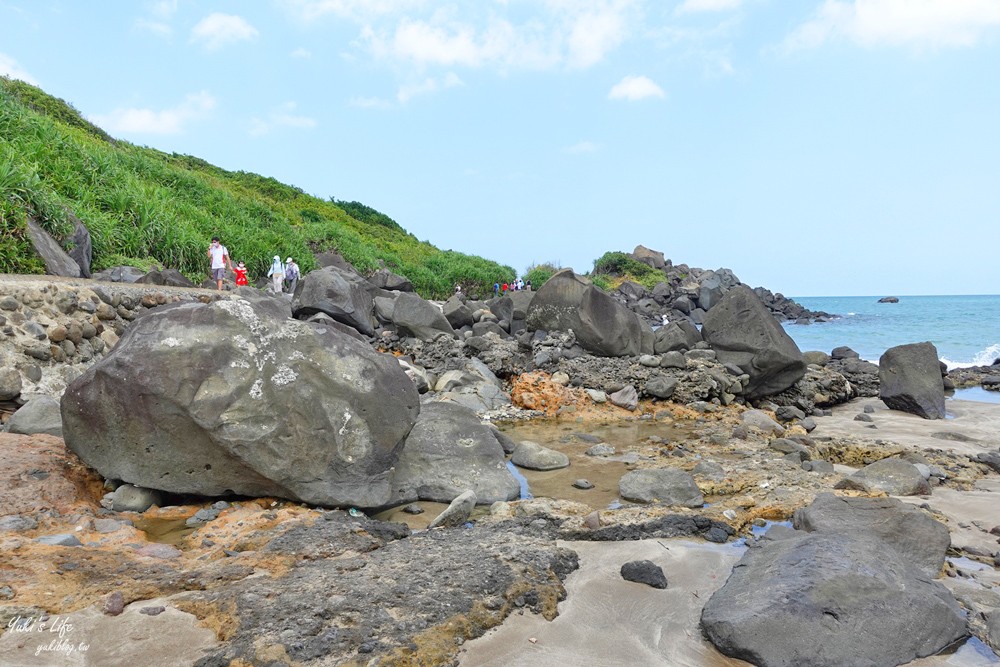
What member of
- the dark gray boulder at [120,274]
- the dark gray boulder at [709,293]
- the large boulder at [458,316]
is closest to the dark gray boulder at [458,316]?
the large boulder at [458,316]

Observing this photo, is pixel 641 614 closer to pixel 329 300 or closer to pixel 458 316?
pixel 329 300

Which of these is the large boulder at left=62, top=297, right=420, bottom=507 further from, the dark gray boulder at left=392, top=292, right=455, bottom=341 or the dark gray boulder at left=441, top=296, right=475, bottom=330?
the dark gray boulder at left=441, top=296, right=475, bottom=330

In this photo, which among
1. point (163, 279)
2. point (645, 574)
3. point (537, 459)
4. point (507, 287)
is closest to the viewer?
point (645, 574)

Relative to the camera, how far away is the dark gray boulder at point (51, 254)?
8805 millimetres

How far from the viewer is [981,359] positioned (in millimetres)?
19078

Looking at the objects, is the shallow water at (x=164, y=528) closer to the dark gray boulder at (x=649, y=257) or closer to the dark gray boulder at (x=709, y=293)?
the dark gray boulder at (x=709, y=293)

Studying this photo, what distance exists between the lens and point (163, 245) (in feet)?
43.8

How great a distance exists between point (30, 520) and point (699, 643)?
3809 mm

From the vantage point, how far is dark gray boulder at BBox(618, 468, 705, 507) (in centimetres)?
491

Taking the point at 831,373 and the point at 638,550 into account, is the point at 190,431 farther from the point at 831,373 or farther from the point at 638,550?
the point at 831,373

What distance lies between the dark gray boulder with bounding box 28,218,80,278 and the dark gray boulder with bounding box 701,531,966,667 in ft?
32.0

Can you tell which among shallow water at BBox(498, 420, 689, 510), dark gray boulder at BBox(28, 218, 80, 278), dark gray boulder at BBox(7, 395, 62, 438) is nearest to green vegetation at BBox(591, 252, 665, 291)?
shallow water at BBox(498, 420, 689, 510)

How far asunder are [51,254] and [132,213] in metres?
4.86

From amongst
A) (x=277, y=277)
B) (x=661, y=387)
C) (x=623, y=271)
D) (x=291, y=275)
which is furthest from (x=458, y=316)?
(x=623, y=271)
